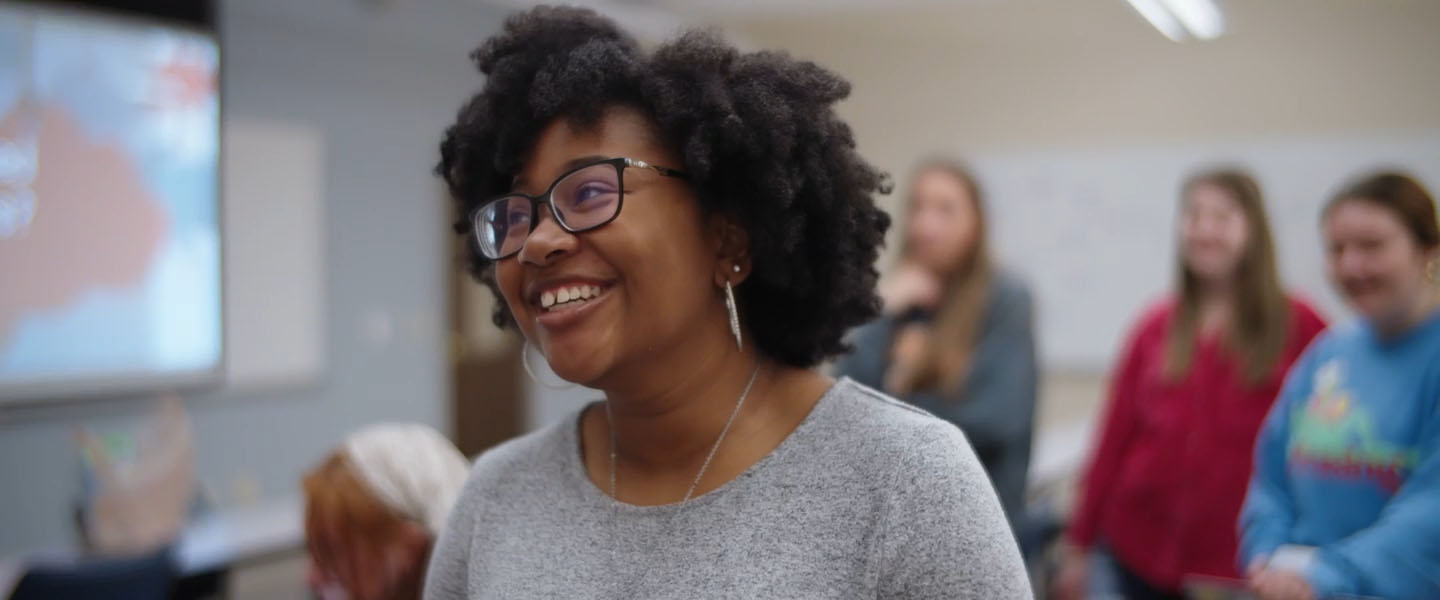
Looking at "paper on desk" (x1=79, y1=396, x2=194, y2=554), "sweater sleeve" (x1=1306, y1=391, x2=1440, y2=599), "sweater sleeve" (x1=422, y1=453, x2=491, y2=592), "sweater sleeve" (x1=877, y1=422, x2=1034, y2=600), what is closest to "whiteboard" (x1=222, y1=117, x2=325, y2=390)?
"paper on desk" (x1=79, y1=396, x2=194, y2=554)

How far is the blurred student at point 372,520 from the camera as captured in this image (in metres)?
1.62

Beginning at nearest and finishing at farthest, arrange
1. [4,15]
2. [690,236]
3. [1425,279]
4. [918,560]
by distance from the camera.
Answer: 1. [918,560]
2. [690,236]
3. [1425,279]
4. [4,15]

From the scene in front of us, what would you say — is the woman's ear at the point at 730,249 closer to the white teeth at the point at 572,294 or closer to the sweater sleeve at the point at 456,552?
the white teeth at the point at 572,294

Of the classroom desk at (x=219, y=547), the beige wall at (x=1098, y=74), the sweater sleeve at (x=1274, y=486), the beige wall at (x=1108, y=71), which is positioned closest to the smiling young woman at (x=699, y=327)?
the sweater sleeve at (x=1274, y=486)

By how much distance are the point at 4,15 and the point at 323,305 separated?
1.98m

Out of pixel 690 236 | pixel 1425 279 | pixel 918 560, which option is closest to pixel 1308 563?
pixel 1425 279

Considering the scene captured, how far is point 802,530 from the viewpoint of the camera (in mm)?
1010

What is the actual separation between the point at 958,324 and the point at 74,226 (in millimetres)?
3380

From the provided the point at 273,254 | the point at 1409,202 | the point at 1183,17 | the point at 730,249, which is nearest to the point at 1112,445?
the point at 1409,202

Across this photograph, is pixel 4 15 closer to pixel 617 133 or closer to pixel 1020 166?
pixel 617 133

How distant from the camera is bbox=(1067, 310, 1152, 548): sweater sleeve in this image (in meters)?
2.87

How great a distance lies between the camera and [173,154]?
439 cm

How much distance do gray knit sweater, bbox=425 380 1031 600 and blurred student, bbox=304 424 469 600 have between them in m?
0.48

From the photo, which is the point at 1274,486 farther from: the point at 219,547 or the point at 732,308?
the point at 219,547
